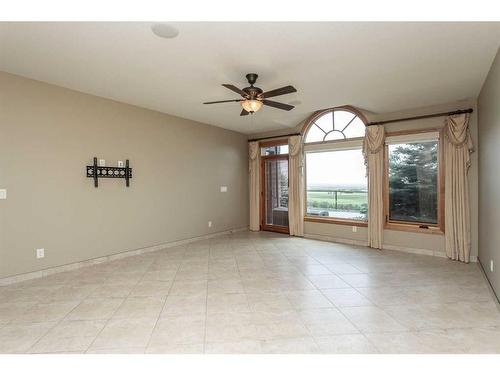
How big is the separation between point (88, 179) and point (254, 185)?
414 centimetres

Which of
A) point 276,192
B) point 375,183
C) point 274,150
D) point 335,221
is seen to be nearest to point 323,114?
point 274,150

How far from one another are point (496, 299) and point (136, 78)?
521 cm

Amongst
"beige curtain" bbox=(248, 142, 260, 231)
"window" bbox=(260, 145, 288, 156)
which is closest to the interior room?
"window" bbox=(260, 145, 288, 156)

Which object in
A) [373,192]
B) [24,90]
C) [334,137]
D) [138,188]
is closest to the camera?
[24,90]

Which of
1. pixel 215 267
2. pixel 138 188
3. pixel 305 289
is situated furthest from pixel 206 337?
pixel 138 188

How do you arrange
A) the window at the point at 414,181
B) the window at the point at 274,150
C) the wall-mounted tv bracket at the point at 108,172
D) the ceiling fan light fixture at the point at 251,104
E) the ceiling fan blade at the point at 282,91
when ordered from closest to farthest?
the ceiling fan blade at the point at 282,91 < the ceiling fan light fixture at the point at 251,104 < the wall-mounted tv bracket at the point at 108,172 < the window at the point at 414,181 < the window at the point at 274,150

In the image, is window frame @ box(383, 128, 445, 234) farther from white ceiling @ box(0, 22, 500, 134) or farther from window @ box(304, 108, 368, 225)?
white ceiling @ box(0, 22, 500, 134)

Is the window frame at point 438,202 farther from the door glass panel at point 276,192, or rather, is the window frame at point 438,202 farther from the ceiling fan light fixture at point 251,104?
the ceiling fan light fixture at point 251,104

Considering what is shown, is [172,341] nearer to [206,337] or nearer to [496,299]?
[206,337]

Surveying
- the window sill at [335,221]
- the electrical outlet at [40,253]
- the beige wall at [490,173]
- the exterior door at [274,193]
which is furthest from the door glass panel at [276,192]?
the electrical outlet at [40,253]

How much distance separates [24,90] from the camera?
3574mm

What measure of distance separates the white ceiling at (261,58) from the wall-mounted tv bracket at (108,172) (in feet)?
3.96

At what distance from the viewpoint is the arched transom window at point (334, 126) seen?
222 inches
